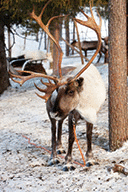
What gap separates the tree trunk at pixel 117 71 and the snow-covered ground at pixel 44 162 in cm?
29

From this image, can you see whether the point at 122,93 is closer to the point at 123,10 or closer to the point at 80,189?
the point at 123,10

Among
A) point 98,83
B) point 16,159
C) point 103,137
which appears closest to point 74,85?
point 98,83

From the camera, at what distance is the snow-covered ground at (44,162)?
2760 millimetres

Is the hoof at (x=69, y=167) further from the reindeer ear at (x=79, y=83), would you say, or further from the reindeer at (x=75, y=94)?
the reindeer ear at (x=79, y=83)

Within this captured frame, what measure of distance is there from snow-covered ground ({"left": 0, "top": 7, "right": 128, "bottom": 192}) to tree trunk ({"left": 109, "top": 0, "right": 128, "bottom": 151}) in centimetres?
29

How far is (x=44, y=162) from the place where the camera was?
11.5 ft

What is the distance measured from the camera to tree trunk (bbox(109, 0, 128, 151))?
364 centimetres

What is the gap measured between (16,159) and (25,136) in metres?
1.01

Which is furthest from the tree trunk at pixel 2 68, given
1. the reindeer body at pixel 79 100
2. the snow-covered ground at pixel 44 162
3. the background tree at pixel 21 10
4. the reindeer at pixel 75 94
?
the reindeer body at pixel 79 100

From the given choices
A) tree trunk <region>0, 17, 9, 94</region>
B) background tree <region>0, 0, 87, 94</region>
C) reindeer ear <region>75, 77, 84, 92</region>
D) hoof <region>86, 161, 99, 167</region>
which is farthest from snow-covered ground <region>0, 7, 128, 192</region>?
background tree <region>0, 0, 87, 94</region>

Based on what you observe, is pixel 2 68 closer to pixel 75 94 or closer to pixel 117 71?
pixel 117 71

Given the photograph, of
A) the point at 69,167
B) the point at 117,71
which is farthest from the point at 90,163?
the point at 117,71

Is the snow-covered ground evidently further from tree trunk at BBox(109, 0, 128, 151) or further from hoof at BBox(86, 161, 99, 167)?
tree trunk at BBox(109, 0, 128, 151)

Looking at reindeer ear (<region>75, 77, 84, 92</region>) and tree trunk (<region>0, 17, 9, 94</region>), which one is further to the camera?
tree trunk (<region>0, 17, 9, 94</region>)
